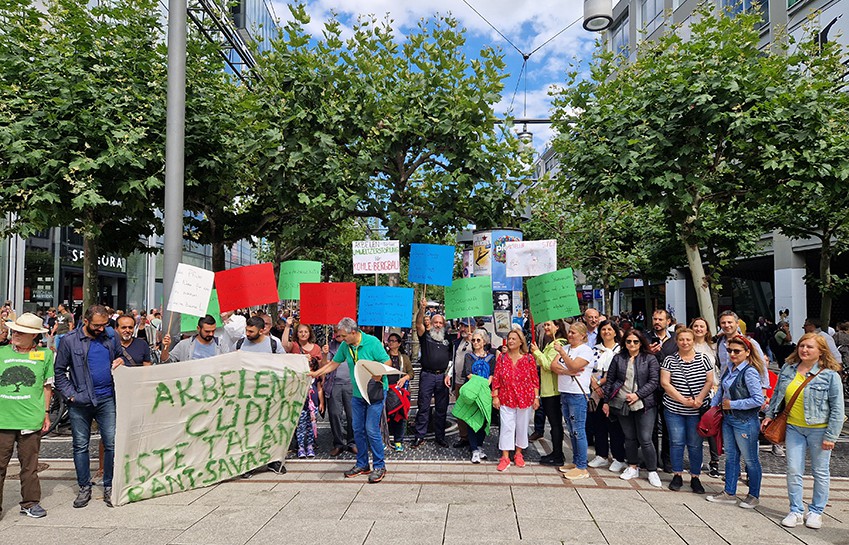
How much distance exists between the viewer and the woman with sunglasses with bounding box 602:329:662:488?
6.46m

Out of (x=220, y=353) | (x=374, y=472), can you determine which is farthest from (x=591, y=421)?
(x=220, y=353)

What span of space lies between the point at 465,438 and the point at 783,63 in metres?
6.95

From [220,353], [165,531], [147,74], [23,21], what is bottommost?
[165,531]

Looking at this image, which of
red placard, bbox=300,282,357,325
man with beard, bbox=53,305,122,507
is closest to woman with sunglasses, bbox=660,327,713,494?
red placard, bbox=300,282,357,325

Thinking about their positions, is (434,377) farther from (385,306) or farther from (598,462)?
(598,462)

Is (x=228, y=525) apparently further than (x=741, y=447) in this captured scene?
No

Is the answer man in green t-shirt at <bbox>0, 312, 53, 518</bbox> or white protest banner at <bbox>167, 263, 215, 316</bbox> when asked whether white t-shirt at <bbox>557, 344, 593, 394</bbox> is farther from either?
man in green t-shirt at <bbox>0, 312, 53, 518</bbox>

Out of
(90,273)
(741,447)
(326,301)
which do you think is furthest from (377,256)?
(90,273)

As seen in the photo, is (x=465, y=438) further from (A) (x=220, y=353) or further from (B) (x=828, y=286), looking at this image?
(B) (x=828, y=286)

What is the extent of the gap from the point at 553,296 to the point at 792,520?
3366 millimetres

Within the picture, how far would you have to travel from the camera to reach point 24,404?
5.38 meters

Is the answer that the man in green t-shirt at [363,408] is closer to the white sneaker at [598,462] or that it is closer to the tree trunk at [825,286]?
the white sneaker at [598,462]

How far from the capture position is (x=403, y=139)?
8.82m

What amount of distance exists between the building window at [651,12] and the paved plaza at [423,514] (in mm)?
30658
